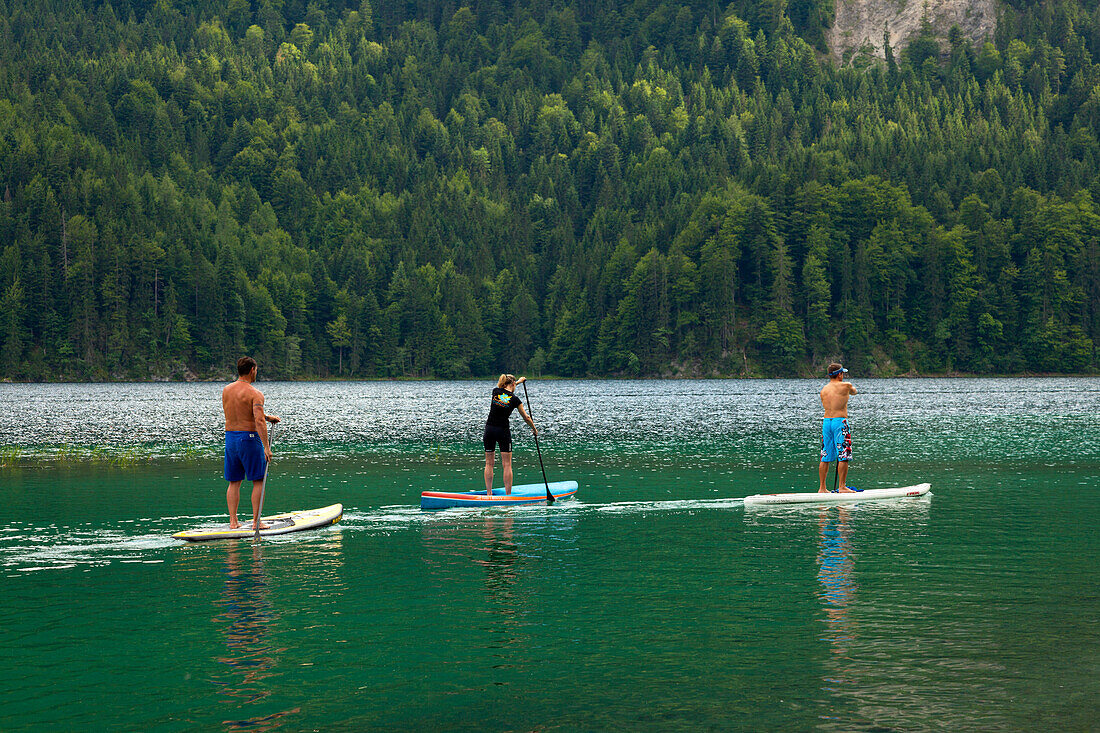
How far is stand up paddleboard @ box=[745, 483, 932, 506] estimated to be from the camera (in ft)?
99.0

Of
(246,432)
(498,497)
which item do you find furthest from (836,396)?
(246,432)

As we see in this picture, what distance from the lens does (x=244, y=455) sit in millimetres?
24094

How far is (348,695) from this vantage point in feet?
43.1

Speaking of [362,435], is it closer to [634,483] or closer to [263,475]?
[634,483]

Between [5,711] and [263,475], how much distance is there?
1212 cm

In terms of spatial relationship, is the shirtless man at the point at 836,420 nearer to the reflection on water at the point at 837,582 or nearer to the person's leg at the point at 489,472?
the reflection on water at the point at 837,582

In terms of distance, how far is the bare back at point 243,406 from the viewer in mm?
23656

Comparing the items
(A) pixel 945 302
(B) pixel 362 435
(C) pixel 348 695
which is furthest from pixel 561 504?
(A) pixel 945 302

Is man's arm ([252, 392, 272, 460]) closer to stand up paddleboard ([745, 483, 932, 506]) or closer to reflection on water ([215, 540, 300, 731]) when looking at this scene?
reflection on water ([215, 540, 300, 731])

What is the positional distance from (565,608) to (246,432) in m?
9.53

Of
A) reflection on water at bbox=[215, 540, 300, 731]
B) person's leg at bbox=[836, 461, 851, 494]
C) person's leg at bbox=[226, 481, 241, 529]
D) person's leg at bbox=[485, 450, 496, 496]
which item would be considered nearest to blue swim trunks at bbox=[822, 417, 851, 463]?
person's leg at bbox=[836, 461, 851, 494]

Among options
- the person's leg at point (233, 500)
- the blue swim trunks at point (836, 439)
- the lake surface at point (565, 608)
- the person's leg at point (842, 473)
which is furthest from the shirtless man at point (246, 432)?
the person's leg at point (842, 473)

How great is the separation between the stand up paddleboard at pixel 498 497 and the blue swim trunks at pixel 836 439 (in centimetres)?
723

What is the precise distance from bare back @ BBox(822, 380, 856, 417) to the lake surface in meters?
2.57
